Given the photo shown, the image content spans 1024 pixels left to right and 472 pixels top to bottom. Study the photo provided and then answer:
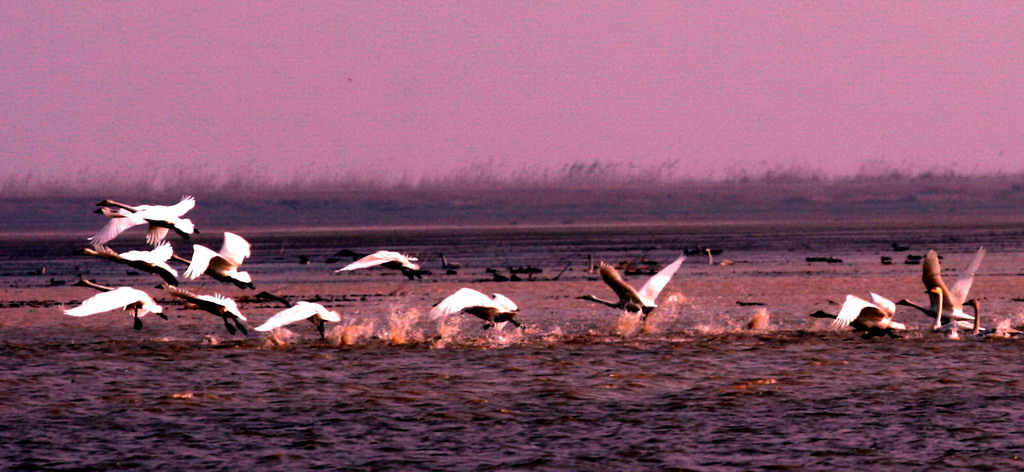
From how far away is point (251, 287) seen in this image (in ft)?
68.3

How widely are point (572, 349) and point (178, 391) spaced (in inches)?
253

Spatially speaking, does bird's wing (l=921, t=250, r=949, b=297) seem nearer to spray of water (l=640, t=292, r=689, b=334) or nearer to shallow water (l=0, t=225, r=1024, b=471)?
shallow water (l=0, t=225, r=1024, b=471)

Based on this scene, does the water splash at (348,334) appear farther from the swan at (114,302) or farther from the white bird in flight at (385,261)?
the swan at (114,302)

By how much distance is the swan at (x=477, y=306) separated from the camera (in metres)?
19.7

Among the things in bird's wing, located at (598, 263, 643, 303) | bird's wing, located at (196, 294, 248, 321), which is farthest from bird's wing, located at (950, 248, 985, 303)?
bird's wing, located at (196, 294, 248, 321)

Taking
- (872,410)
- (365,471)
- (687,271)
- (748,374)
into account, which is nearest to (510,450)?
(365,471)

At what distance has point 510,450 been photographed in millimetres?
13570

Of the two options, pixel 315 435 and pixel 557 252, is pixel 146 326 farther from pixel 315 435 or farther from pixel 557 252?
pixel 557 252

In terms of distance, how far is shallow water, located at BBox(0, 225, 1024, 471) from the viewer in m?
13.3

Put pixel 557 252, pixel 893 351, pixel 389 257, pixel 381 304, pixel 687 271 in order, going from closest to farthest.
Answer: pixel 893 351, pixel 389 257, pixel 381 304, pixel 687 271, pixel 557 252

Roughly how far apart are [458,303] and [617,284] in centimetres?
316

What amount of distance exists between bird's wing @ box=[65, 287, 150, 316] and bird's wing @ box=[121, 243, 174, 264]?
2.29 ft

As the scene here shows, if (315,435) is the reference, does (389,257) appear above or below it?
above

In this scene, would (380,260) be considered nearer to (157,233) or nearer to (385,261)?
(385,261)
